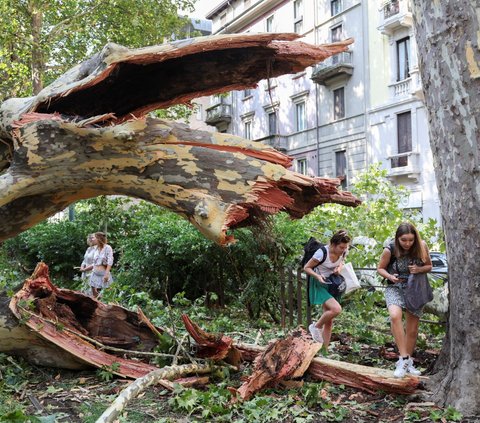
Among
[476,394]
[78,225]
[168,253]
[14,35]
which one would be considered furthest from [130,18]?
[476,394]

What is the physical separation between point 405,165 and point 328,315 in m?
17.2

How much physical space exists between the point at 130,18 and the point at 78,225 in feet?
22.1

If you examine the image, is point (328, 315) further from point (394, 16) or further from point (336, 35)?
point (336, 35)

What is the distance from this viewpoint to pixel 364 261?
26.1 feet

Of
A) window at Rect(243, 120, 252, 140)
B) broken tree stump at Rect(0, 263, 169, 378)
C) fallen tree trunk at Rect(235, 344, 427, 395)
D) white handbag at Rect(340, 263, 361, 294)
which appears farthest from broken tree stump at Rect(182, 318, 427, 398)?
window at Rect(243, 120, 252, 140)

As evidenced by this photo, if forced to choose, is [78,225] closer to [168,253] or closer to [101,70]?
[168,253]

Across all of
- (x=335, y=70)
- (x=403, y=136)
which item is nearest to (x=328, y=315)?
(x=403, y=136)

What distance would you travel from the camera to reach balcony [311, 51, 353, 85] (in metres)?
25.4

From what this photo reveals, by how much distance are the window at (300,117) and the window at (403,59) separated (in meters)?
6.70

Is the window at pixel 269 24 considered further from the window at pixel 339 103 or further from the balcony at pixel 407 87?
the balcony at pixel 407 87

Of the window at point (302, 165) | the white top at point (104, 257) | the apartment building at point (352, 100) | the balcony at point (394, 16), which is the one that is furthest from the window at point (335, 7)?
the white top at point (104, 257)

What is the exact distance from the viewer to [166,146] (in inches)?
161

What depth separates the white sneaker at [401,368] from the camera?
4672 millimetres

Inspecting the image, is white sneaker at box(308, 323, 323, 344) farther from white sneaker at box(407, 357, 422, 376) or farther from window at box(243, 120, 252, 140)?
window at box(243, 120, 252, 140)
